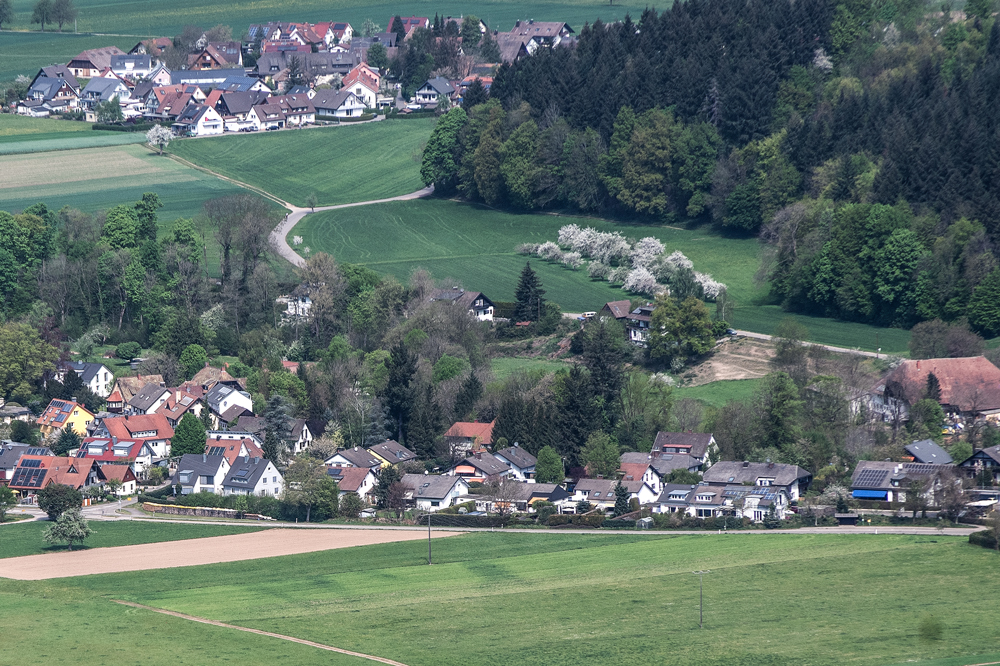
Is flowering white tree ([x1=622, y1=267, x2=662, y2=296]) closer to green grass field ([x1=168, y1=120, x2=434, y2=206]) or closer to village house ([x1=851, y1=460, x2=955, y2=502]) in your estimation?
village house ([x1=851, y1=460, x2=955, y2=502])

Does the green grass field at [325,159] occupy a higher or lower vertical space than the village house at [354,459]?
higher

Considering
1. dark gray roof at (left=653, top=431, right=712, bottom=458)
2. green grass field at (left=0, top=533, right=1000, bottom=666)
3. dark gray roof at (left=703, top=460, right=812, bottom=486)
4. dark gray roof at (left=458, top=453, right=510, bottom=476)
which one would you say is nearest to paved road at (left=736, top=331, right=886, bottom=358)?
dark gray roof at (left=653, top=431, right=712, bottom=458)

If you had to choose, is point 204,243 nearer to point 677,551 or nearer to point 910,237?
point 910,237

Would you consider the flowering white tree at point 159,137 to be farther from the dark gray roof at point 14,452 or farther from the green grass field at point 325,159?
the dark gray roof at point 14,452

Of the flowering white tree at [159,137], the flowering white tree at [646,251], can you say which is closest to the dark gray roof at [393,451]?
the flowering white tree at [646,251]

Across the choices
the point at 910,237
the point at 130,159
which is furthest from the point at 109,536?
the point at 130,159
